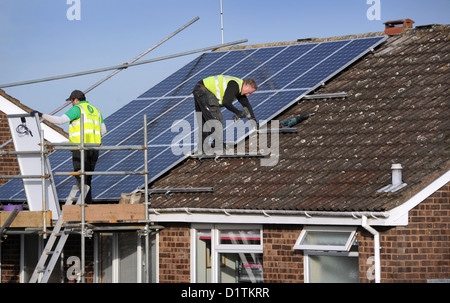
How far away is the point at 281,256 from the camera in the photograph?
1644 centimetres

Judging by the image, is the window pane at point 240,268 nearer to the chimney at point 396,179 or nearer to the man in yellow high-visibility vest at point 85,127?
the man in yellow high-visibility vest at point 85,127

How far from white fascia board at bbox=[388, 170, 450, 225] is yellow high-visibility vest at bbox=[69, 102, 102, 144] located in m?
5.31

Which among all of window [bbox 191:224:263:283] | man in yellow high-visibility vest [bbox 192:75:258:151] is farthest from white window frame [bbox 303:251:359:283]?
man in yellow high-visibility vest [bbox 192:75:258:151]

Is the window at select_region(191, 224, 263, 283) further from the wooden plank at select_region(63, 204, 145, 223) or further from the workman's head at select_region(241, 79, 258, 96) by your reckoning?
the workman's head at select_region(241, 79, 258, 96)

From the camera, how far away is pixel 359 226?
51.2 ft

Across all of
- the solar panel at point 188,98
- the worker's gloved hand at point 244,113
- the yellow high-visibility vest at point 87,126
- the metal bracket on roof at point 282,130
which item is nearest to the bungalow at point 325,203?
the metal bracket on roof at point 282,130

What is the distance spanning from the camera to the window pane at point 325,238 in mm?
15867

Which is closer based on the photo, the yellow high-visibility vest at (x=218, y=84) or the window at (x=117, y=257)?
the yellow high-visibility vest at (x=218, y=84)

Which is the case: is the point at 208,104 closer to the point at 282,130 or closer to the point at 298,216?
the point at 282,130

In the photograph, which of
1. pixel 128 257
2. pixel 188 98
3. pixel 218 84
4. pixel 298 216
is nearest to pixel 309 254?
pixel 298 216

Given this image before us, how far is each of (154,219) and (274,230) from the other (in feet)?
7.20

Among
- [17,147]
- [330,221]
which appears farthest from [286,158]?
[17,147]
